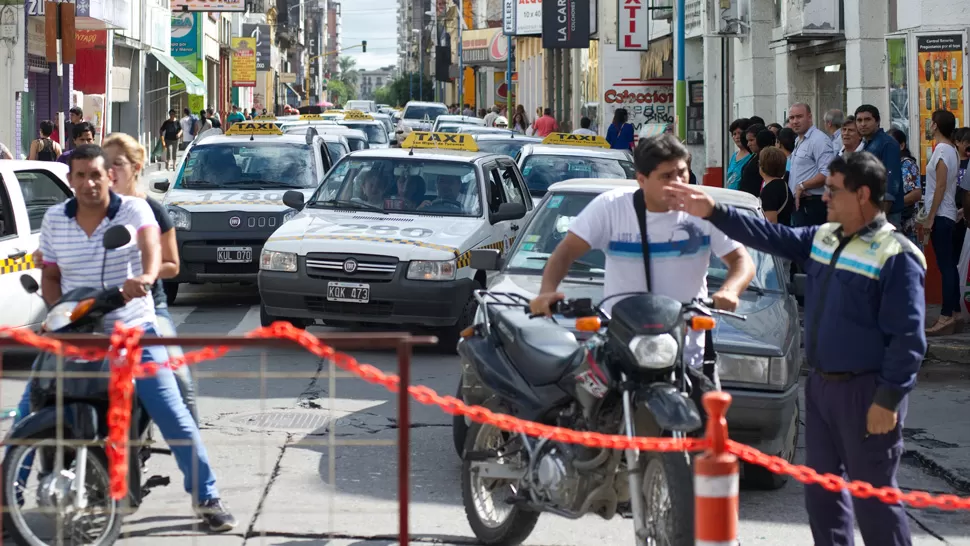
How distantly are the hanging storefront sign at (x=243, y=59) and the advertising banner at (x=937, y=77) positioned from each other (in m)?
65.0

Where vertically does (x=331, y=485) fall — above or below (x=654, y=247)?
below

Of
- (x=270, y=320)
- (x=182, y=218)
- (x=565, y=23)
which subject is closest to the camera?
(x=270, y=320)

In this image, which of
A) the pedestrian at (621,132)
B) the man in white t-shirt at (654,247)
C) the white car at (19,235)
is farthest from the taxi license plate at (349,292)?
the pedestrian at (621,132)

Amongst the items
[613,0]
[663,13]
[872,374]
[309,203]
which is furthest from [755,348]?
[613,0]

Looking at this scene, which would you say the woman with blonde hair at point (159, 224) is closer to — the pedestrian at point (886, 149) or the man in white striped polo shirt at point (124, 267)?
the man in white striped polo shirt at point (124, 267)

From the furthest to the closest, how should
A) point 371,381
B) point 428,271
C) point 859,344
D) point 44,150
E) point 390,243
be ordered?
point 44,150, point 390,243, point 428,271, point 859,344, point 371,381

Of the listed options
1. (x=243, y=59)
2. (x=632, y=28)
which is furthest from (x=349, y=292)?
(x=243, y=59)

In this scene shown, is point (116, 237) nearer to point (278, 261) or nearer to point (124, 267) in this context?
point (124, 267)

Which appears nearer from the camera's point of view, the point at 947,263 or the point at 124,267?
the point at 124,267

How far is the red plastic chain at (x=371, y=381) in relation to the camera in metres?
4.39

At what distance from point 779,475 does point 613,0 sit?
36673 millimetres

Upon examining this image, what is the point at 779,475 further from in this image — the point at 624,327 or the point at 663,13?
the point at 663,13

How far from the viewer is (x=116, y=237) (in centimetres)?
571

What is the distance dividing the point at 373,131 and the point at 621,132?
5408mm
